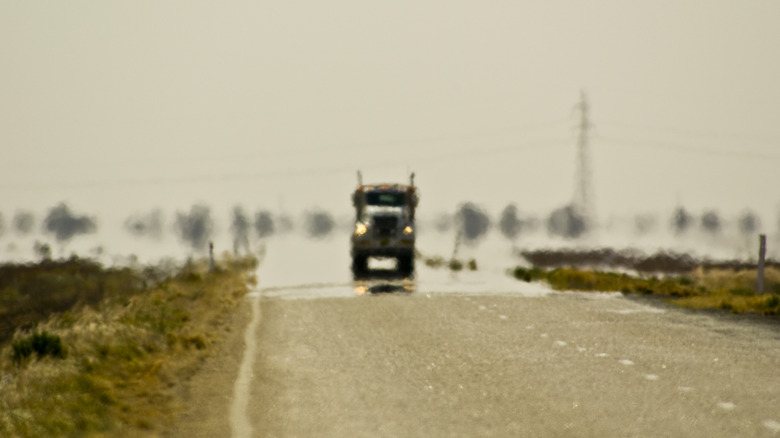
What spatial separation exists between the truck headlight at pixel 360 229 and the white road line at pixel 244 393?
18.5m

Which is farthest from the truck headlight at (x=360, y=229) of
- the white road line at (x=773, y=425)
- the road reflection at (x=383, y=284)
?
A: the white road line at (x=773, y=425)

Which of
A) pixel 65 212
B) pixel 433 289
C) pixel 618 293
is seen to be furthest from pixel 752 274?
pixel 65 212

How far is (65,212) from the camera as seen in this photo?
7156 inches

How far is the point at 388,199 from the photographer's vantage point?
35.2 metres

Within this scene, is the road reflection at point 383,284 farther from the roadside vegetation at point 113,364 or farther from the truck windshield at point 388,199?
the roadside vegetation at point 113,364

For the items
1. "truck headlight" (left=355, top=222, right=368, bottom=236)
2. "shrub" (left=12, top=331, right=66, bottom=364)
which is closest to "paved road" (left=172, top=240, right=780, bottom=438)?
"shrub" (left=12, top=331, right=66, bottom=364)

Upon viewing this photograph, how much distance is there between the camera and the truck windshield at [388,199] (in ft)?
116

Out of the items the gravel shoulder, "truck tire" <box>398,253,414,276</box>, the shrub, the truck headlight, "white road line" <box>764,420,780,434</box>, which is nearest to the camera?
"white road line" <box>764,420,780,434</box>

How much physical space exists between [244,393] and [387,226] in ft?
80.9

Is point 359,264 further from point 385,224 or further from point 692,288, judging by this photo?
point 692,288

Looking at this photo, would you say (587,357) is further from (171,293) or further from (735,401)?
(171,293)

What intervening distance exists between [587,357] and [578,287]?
16.5 metres

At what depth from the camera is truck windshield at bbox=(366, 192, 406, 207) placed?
3522 centimetres

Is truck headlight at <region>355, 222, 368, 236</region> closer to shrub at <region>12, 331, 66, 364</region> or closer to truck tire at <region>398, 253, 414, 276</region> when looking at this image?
truck tire at <region>398, 253, 414, 276</region>
